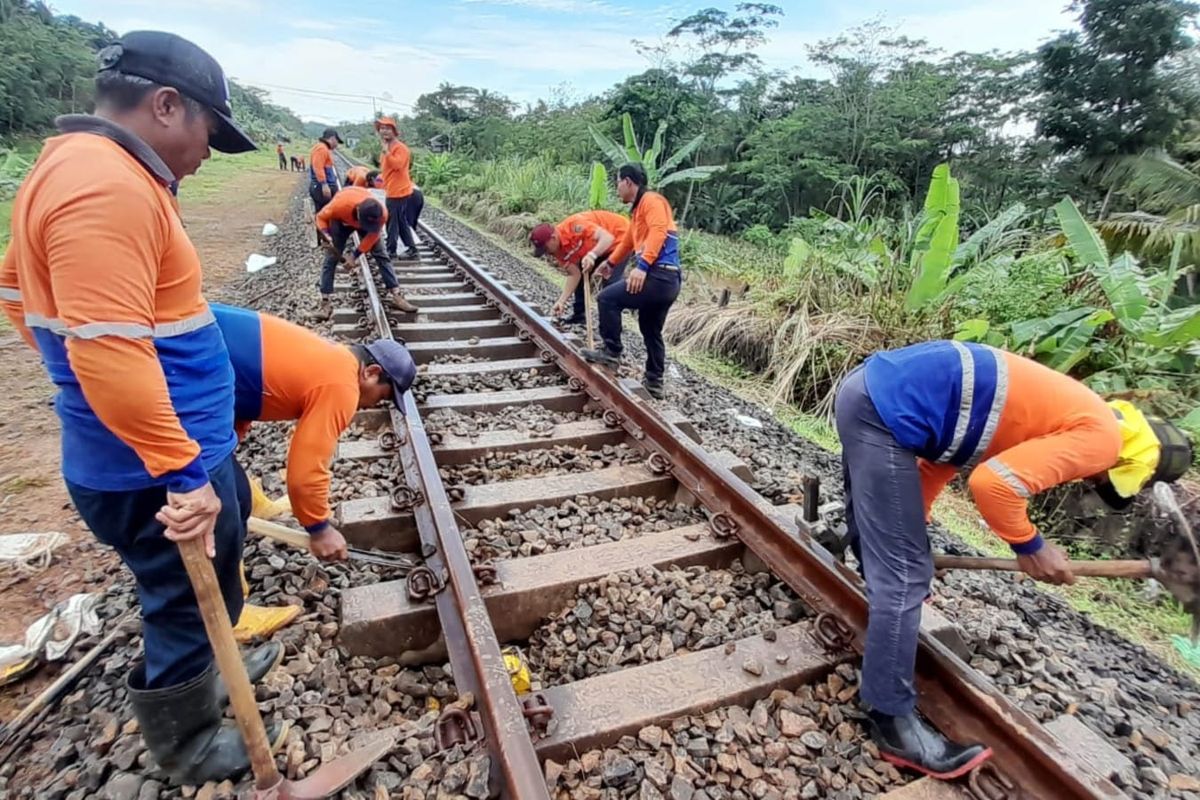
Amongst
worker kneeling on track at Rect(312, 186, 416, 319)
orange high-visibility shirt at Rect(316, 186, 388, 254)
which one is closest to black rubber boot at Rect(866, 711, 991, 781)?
worker kneeling on track at Rect(312, 186, 416, 319)

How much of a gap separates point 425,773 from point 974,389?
6.51 feet

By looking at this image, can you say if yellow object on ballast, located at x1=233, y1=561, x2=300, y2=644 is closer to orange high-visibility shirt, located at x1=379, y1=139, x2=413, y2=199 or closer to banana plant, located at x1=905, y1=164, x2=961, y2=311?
banana plant, located at x1=905, y1=164, x2=961, y2=311

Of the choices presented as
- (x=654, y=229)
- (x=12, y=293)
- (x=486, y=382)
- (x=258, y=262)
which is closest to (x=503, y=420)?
(x=486, y=382)

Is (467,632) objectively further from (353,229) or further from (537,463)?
(353,229)

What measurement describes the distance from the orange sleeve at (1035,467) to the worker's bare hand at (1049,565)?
0.20 metres

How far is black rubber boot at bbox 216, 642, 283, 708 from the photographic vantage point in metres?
2.14

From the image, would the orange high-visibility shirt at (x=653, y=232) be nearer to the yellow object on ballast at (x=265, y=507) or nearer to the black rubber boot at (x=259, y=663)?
the yellow object on ballast at (x=265, y=507)

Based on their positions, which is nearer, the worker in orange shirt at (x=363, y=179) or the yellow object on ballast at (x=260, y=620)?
the yellow object on ballast at (x=260, y=620)

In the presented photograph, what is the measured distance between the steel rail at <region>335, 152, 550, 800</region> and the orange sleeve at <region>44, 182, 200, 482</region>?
3.51 feet

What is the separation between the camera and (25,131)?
106ft

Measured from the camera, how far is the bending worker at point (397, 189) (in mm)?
9359

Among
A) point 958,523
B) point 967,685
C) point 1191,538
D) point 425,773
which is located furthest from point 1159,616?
point 425,773

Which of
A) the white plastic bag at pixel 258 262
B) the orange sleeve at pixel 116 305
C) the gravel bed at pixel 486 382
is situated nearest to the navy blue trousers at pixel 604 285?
the gravel bed at pixel 486 382

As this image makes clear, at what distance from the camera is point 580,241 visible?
618 cm
